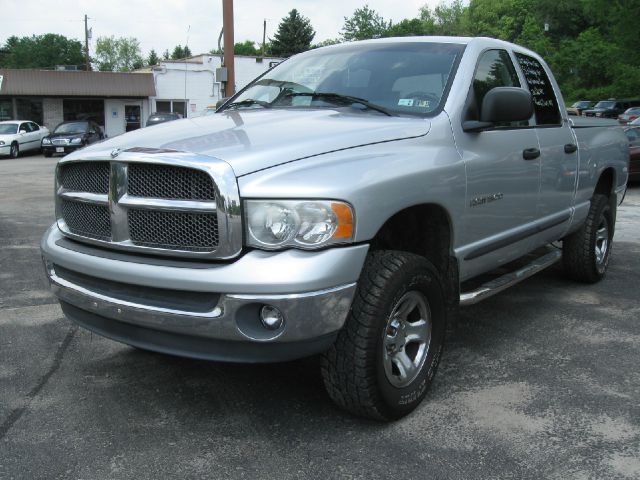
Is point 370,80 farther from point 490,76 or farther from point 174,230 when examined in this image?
point 174,230

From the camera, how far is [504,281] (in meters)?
4.15

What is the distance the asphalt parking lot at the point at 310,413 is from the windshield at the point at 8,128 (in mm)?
24378

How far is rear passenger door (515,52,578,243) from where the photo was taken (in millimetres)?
4547

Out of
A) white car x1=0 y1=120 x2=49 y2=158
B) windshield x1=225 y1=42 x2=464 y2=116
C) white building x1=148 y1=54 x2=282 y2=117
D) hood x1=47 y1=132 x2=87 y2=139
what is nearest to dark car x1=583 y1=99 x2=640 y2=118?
white building x1=148 y1=54 x2=282 y2=117

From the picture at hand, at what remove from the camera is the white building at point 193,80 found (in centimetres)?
3862

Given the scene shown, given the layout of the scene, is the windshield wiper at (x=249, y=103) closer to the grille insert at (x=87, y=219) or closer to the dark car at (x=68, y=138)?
the grille insert at (x=87, y=219)

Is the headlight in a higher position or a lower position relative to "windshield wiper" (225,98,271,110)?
lower

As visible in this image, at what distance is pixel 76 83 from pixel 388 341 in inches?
1469

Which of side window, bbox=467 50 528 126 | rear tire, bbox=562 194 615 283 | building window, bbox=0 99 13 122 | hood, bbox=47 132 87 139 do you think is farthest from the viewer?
building window, bbox=0 99 13 122

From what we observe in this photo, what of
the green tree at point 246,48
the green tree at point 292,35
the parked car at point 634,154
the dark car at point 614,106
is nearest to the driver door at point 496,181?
the parked car at point 634,154

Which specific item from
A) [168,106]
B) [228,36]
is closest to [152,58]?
[168,106]

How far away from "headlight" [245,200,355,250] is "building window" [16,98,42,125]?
3804 centimetres

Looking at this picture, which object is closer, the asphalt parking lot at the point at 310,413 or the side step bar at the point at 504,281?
the asphalt parking lot at the point at 310,413

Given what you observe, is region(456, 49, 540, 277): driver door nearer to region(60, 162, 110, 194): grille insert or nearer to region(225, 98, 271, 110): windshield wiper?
region(225, 98, 271, 110): windshield wiper
